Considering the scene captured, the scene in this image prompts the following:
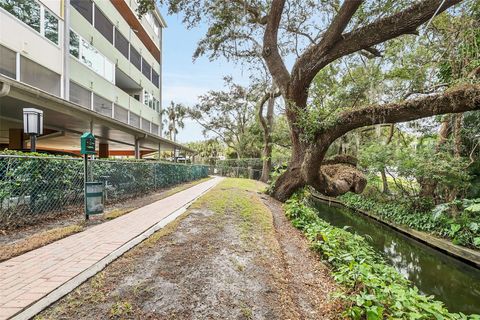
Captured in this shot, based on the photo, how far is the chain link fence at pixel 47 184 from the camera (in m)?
4.77

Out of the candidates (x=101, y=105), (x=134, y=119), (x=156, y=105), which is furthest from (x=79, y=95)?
(x=156, y=105)

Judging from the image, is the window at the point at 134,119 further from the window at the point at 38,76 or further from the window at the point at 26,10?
the window at the point at 26,10

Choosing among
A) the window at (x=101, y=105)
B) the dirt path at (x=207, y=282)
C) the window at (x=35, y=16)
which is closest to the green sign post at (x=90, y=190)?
the dirt path at (x=207, y=282)

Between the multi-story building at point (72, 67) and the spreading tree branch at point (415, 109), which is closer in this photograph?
the spreading tree branch at point (415, 109)

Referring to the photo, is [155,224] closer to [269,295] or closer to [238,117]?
[269,295]

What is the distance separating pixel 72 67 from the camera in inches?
436

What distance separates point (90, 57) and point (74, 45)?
3.83 feet

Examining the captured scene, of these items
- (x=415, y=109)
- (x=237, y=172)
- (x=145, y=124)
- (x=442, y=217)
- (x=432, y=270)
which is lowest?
(x=432, y=270)

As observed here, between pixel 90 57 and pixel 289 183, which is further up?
pixel 90 57

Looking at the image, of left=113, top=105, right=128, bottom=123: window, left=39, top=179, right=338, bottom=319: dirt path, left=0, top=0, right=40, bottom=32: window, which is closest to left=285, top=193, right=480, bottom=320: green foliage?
left=39, top=179, right=338, bottom=319: dirt path

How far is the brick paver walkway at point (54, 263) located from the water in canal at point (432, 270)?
685 cm

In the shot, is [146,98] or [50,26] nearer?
[50,26]

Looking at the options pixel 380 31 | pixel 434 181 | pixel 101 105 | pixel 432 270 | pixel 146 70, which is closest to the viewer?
pixel 380 31

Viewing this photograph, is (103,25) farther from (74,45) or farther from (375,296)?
(375,296)
